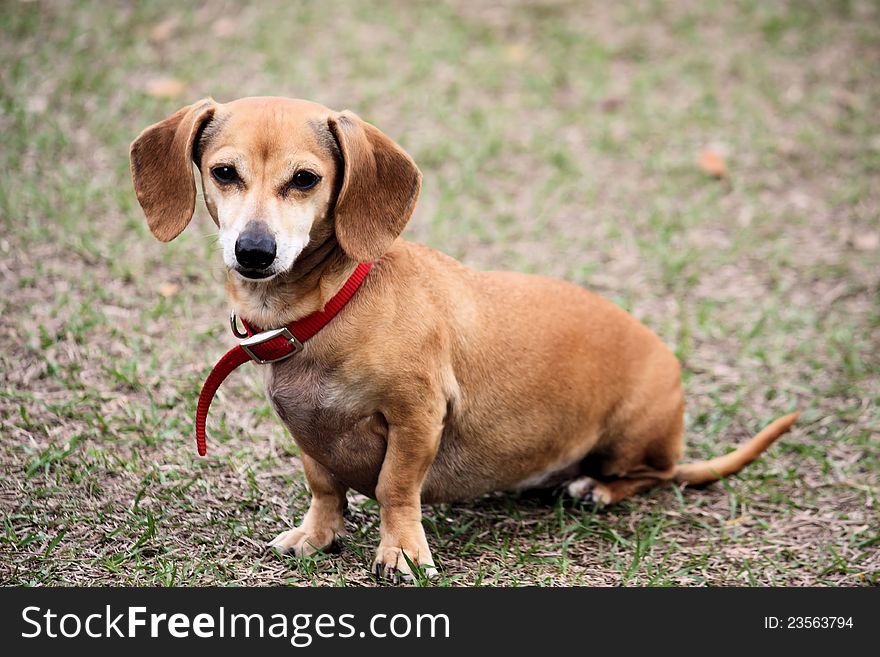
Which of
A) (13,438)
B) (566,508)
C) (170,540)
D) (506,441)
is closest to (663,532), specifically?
(566,508)

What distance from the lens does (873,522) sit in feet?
12.9

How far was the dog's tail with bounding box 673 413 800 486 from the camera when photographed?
4066 mm

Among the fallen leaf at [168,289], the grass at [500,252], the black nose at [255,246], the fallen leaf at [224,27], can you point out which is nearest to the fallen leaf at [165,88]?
the grass at [500,252]

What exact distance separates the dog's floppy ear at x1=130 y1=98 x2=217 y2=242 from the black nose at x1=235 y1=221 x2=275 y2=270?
0.38 m

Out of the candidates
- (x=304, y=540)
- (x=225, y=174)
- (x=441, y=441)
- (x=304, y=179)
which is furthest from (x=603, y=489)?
(x=225, y=174)

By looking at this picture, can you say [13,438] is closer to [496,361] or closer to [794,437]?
[496,361]

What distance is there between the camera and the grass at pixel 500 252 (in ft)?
11.9

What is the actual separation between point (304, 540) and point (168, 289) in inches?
83.7

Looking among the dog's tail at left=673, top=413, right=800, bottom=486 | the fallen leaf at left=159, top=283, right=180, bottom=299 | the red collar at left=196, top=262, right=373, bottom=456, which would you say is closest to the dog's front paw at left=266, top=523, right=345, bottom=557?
the red collar at left=196, top=262, right=373, bottom=456

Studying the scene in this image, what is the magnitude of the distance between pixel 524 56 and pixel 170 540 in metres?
5.61

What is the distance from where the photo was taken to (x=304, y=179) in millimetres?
2932

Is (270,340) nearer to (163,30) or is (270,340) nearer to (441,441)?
(441,441)

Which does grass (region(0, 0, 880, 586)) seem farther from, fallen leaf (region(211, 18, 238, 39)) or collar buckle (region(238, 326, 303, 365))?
collar buckle (region(238, 326, 303, 365))

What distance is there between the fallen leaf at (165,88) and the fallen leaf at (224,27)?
930 millimetres
